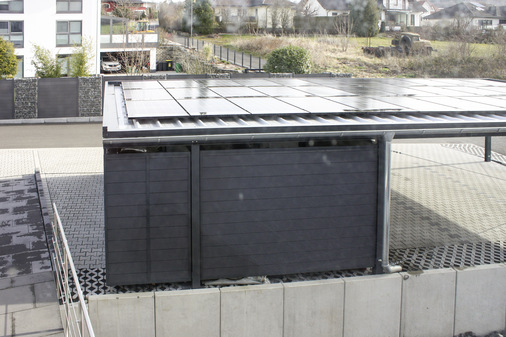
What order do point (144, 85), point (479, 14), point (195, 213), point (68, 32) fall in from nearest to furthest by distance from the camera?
point (195, 213), point (144, 85), point (68, 32), point (479, 14)

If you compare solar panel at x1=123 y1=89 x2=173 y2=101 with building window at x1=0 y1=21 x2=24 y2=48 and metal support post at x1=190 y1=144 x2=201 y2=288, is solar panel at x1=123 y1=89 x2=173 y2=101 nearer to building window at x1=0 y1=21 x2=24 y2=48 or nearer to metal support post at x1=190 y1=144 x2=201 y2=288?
metal support post at x1=190 y1=144 x2=201 y2=288

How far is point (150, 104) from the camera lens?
8.57 m

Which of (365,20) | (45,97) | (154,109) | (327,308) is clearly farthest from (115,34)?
(327,308)

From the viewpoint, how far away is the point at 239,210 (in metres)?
7.24

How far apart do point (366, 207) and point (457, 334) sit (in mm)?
1923

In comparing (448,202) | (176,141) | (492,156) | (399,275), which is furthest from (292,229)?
(492,156)

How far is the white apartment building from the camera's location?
35344 mm

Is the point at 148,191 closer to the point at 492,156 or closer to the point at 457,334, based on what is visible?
the point at 457,334

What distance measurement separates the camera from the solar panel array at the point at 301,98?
7.98 metres

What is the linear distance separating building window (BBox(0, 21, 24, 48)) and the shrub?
19987mm

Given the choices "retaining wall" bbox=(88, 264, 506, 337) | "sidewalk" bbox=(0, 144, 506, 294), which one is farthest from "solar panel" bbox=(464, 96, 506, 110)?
"retaining wall" bbox=(88, 264, 506, 337)

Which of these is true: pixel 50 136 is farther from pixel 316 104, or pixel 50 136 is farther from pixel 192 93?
pixel 316 104

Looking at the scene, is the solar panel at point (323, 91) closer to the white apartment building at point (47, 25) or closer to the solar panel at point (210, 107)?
the solar panel at point (210, 107)

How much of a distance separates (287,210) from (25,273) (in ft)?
10.7
